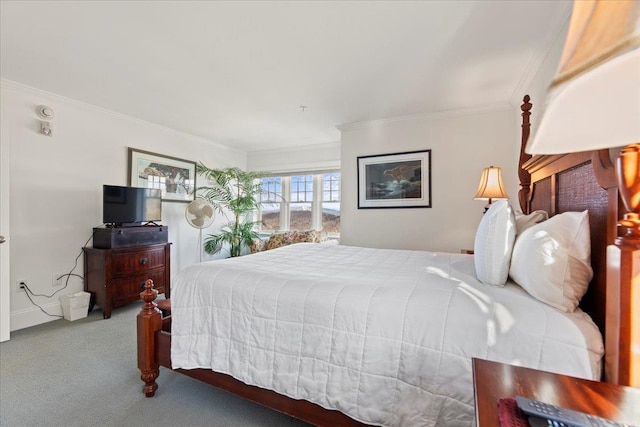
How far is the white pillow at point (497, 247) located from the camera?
1248 millimetres

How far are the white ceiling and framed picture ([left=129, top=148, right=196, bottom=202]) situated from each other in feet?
2.15

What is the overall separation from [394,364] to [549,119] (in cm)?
99

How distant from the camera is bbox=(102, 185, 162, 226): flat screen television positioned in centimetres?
309

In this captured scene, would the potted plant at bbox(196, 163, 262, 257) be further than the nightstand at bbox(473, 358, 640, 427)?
Yes

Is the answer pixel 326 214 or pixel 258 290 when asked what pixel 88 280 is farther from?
pixel 326 214

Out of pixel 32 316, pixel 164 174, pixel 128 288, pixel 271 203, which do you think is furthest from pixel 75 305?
pixel 271 203

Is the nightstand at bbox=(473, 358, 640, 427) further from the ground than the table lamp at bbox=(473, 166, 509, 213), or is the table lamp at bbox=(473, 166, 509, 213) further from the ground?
the table lamp at bbox=(473, 166, 509, 213)

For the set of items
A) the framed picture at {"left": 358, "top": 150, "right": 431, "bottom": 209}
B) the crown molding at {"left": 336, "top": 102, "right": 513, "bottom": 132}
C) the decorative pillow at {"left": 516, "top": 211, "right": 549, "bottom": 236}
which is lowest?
the decorative pillow at {"left": 516, "top": 211, "right": 549, "bottom": 236}

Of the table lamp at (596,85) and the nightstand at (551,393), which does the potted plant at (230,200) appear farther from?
the table lamp at (596,85)

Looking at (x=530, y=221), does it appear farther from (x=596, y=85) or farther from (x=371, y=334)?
(x=596, y=85)

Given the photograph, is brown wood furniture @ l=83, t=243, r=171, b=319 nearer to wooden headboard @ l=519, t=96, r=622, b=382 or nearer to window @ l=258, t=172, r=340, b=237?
window @ l=258, t=172, r=340, b=237

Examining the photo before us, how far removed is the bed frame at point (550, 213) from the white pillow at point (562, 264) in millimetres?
61

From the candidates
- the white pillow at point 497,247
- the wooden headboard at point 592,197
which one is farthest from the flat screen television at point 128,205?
the wooden headboard at point 592,197

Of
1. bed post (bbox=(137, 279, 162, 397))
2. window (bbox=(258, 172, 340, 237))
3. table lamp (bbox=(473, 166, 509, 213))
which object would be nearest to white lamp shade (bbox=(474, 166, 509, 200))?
table lamp (bbox=(473, 166, 509, 213))
